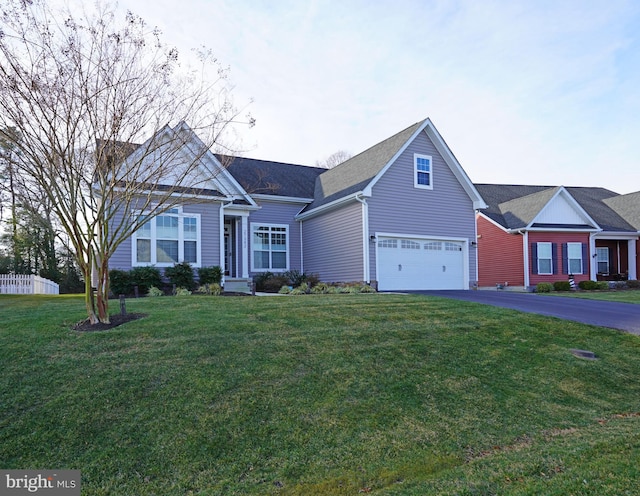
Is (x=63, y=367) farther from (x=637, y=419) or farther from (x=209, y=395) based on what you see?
(x=637, y=419)

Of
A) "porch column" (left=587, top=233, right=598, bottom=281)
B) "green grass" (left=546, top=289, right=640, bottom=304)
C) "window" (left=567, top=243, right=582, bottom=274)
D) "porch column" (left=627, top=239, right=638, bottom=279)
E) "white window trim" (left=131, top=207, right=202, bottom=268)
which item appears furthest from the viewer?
"porch column" (left=627, top=239, right=638, bottom=279)

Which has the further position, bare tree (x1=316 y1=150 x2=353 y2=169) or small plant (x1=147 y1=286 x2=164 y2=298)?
bare tree (x1=316 y1=150 x2=353 y2=169)

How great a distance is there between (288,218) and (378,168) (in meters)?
4.72

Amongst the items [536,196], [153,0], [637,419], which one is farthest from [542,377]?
[536,196]

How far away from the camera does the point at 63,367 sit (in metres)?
5.63

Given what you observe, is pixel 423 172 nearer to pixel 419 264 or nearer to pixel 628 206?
pixel 419 264

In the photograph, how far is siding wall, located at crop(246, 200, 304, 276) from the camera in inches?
738

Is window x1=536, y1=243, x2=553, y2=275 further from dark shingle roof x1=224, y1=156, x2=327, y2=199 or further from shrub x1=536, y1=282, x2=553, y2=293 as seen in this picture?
dark shingle roof x1=224, y1=156, x2=327, y2=199

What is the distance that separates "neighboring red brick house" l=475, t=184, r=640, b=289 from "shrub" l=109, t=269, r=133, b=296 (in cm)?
1697

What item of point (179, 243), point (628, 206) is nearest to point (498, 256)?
point (628, 206)

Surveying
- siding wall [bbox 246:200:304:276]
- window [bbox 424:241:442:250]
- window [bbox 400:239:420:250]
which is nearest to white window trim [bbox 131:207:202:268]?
siding wall [bbox 246:200:304:276]

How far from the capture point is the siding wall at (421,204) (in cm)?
1652

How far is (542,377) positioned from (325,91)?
38.0ft

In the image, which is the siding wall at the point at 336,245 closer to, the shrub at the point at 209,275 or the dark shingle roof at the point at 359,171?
the dark shingle roof at the point at 359,171
